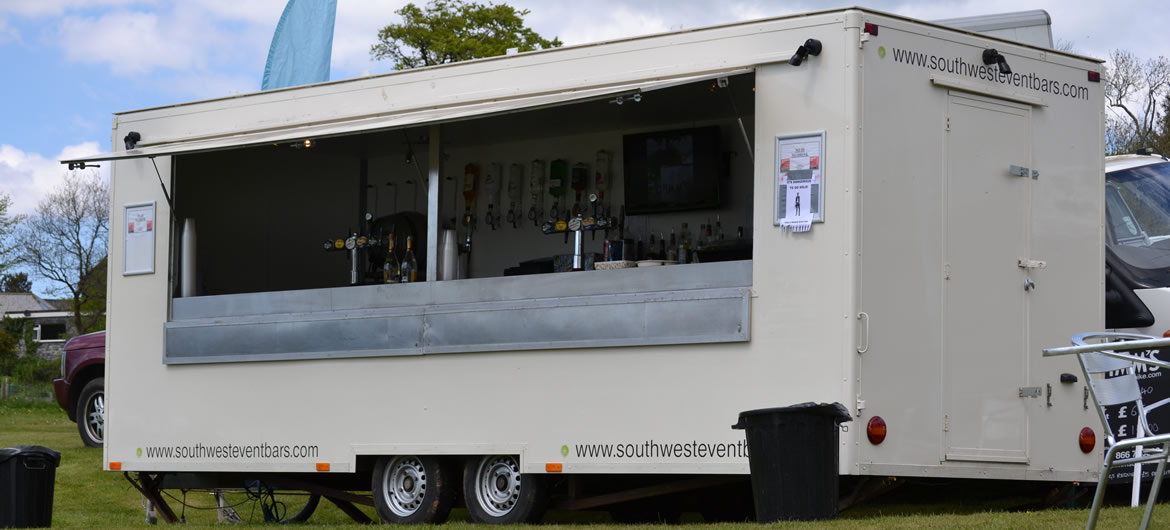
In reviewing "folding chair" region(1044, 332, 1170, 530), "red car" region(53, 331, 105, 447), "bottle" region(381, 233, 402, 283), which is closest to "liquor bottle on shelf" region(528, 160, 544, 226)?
"bottle" region(381, 233, 402, 283)

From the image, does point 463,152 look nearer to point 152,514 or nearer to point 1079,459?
point 152,514

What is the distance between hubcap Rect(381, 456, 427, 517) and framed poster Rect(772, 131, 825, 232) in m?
2.92

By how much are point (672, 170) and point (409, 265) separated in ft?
7.40

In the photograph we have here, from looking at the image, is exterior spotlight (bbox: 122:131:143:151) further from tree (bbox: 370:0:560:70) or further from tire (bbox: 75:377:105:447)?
tree (bbox: 370:0:560:70)

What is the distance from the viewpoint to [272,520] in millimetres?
11414

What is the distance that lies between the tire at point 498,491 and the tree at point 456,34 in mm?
18031

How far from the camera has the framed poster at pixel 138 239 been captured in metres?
10.7

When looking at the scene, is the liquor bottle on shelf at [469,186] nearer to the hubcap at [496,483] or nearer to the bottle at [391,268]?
the bottle at [391,268]

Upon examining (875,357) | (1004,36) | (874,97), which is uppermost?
(1004,36)

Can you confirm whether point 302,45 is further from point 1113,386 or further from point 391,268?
point 1113,386

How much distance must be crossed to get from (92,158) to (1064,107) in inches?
247

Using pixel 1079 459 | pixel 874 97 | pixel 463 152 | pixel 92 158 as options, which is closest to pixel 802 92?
pixel 874 97

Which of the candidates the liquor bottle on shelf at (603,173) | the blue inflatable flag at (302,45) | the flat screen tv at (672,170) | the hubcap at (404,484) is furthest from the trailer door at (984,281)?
the blue inflatable flag at (302,45)

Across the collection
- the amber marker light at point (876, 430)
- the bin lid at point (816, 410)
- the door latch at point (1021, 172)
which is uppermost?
the door latch at point (1021, 172)
